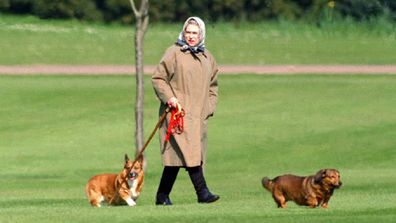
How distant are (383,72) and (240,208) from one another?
1068 inches

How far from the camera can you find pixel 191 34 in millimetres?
14906

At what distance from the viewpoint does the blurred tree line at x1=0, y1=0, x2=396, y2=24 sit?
175 ft

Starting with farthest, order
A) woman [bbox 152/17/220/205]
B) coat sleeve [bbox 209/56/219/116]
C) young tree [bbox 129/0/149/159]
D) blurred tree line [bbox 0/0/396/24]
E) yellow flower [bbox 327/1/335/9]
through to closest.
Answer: yellow flower [bbox 327/1/335/9]
blurred tree line [bbox 0/0/396/24]
young tree [bbox 129/0/149/159]
coat sleeve [bbox 209/56/219/116]
woman [bbox 152/17/220/205]

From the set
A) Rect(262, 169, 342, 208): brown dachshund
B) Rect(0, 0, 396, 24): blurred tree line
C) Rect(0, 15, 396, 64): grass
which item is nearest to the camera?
Rect(262, 169, 342, 208): brown dachshund

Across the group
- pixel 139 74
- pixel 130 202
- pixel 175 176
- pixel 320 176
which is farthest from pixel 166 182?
pixel 139 74

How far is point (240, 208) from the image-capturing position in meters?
14.3

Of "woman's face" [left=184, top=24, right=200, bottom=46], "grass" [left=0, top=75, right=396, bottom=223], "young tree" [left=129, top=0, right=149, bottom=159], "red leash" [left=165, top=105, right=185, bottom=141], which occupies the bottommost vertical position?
"grass" [left=0, top=75, right=396, bottom=223]

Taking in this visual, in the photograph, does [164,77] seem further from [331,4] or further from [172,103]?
[331,4]

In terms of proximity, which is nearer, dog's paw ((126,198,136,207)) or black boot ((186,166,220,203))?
black boot ((186,166,220,203))

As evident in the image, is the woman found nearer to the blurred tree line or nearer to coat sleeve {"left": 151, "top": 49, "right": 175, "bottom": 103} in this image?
coat sleeve {"left": 151, "top": 49, "right": 175, "bottom": 103}

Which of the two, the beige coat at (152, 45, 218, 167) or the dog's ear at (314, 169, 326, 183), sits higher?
the beige coat at (152, 45, 218, 167)

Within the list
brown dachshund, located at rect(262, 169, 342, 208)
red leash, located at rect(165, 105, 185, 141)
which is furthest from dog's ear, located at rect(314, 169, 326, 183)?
red leash, located at rect(165, 105, 185, 141)

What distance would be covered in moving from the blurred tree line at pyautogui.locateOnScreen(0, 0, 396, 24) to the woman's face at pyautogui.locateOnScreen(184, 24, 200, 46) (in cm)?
3641

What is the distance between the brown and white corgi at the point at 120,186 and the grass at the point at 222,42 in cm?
2812
